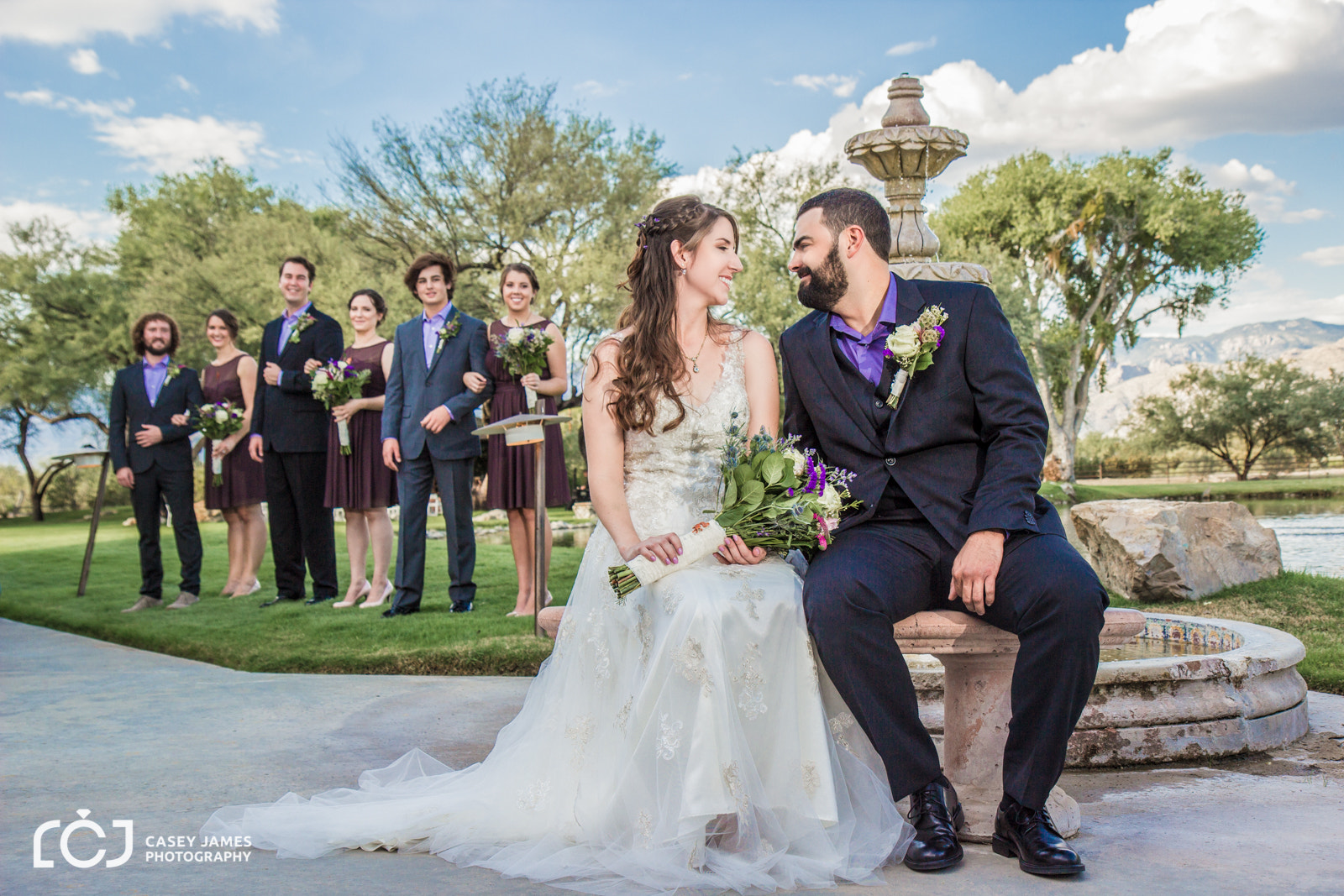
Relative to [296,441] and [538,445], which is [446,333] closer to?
[538,445]

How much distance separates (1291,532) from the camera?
16578 mm

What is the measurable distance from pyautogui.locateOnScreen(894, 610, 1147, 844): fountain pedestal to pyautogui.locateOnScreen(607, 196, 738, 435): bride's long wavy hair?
125 cm

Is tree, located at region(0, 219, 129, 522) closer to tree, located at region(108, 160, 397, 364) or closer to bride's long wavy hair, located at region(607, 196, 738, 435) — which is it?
tree, located at region(108, 160, 397, 364)

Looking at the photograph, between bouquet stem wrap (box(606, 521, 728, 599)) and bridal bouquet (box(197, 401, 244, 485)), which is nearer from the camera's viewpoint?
bouquet stem wrap (box(606, 521, 728, 599))

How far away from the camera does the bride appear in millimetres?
2744

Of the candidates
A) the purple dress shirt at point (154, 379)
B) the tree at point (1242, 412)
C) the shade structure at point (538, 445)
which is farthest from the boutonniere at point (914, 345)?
the tree at point (1242, 412)

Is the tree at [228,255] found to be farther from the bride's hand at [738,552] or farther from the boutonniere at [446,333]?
the bride's hand at [738,552]

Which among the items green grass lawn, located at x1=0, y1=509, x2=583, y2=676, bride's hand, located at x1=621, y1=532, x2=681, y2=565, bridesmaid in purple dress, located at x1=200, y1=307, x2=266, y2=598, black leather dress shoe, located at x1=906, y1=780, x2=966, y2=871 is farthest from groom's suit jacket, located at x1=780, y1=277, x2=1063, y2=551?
bridesmaid in purple dress, located at x1=200, y1=307, x2=266, y2=598

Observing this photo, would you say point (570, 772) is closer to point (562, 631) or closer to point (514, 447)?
point (562, 631)

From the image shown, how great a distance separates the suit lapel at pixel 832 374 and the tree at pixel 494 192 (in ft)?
80.4

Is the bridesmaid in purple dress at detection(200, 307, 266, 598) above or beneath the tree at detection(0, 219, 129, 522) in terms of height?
beneath

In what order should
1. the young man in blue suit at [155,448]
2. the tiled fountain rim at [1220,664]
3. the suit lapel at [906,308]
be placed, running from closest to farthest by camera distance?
the suit lapel at [906,308] < the tiled fountain rim at [1220,664] < the young man in blue suit at [155,448]

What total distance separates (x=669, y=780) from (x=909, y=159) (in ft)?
14.3

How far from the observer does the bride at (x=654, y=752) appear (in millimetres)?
2744
